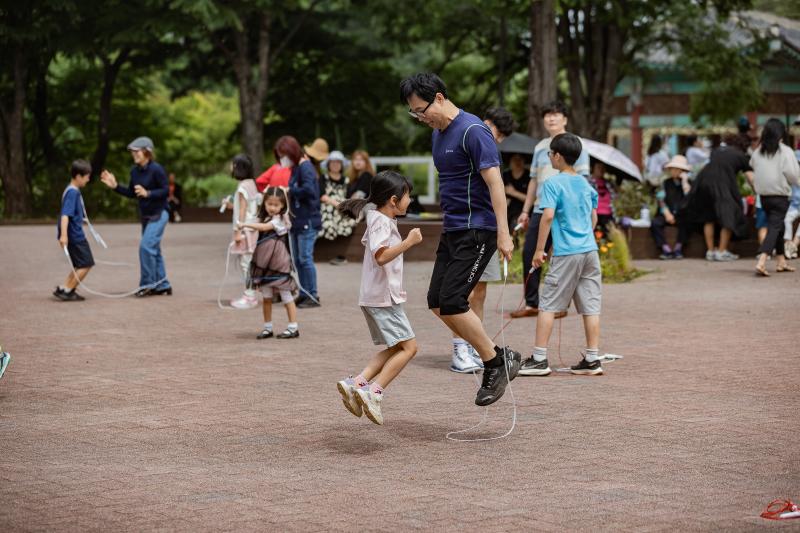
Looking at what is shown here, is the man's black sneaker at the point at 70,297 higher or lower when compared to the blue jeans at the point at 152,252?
lower

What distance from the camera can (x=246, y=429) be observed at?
745cm

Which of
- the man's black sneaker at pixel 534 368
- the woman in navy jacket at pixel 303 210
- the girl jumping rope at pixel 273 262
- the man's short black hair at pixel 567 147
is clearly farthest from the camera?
the woman in navy jacket at pixel 303 210

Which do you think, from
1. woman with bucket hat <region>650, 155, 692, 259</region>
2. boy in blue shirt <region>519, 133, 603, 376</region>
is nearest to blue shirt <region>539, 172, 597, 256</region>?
boy in blue shirt <region>519, 133, 603, 376</region>

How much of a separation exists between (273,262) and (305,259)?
2572 mm

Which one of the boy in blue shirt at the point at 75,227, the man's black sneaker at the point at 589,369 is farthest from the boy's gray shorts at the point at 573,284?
the boy in blue shirt at the point at 75,227

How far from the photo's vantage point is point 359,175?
18594 millimetres

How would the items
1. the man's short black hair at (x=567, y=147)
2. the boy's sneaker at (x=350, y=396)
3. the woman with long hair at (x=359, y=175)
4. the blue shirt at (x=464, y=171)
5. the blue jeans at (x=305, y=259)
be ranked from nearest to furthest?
1. the boy's sneaker at (x=350, y=396)
2. the blue shirt at (x=464, y=171)
3. the man's short black hair at (x=567, y=147)
4. the blue jeans at (x=305, y=259)
5. the woman with long hair at (x=359, y=175)

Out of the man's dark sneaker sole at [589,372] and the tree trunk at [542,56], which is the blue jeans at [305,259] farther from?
the tree trunk at [542,56]

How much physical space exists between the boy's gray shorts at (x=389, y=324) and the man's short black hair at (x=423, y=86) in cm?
120

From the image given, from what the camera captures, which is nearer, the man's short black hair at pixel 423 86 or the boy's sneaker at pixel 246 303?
the man's short black hair at pixel 423 86

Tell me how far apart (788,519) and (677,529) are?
1.63ft

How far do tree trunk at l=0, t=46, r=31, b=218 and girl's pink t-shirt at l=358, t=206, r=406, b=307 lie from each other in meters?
29.9

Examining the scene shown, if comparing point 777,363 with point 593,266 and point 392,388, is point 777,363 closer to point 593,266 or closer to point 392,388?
point 593,266

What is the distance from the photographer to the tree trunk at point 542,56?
20.4 m
